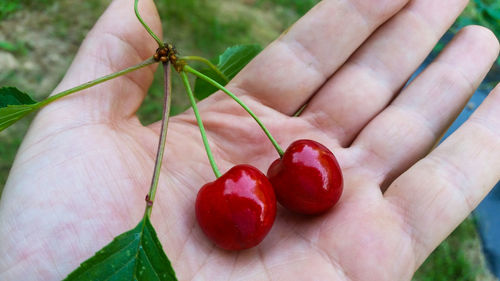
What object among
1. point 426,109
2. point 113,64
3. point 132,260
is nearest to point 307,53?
point 426,109

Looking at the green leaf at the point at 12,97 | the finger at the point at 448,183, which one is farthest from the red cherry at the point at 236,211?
the green leaf at the point at 12,97

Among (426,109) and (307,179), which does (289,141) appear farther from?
(426,109)

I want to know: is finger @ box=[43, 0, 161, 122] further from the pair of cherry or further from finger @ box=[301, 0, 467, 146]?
finger @ box=[301, 0, 467, 146]

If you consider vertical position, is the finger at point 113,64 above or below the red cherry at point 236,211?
A: above

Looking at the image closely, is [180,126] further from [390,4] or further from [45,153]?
[390,4]

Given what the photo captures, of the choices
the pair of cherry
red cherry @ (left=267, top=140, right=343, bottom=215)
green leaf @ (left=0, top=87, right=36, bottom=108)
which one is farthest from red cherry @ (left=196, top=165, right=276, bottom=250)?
green leaf @ (left=0, top=87, right=36, bottom=108)

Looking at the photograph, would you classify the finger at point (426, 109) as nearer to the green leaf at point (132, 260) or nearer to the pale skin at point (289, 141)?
the pale skin at point (289, 141)
